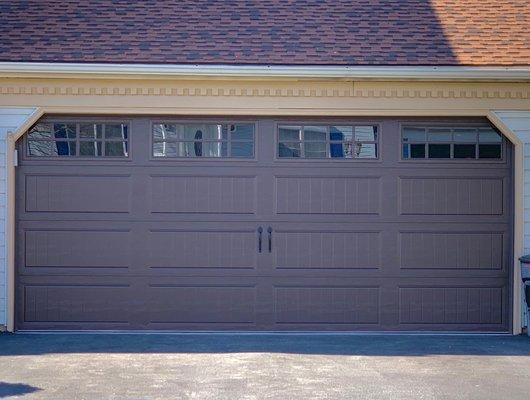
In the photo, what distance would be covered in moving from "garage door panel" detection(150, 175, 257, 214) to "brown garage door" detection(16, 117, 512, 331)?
A: 0.05 ft

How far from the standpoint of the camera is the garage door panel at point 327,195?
37.6 feet

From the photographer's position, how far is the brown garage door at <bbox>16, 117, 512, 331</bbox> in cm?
1145

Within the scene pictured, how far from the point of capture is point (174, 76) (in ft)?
36.8

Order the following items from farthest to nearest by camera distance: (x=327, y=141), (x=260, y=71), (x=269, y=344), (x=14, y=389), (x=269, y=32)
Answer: (x=269, y=32) < (x=327, y=141) < (x=260, y=71) < (x=269, y=344) < (x=14, y=389)

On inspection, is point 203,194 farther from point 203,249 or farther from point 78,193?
point 78,193

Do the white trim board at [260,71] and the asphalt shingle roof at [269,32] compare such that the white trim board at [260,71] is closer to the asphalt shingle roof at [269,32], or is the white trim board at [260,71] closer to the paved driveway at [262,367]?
the asphalt shingle roof at [269,32]

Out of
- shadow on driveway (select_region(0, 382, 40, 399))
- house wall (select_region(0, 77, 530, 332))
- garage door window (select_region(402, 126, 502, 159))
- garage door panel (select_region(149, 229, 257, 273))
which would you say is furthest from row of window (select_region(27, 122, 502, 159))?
shadow on driveway (select_region(0, 382, 40, 399))

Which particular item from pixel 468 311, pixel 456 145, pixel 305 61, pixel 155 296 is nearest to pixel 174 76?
pixel 305 61

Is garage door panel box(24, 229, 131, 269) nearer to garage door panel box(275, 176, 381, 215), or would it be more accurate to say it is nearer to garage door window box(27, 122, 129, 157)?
garage door window box(27, 122, 129, 157)

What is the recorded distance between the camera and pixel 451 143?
11617mm

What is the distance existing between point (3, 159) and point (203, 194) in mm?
2292

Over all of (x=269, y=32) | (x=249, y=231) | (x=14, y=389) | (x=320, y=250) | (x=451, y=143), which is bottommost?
(x=14, y=389)

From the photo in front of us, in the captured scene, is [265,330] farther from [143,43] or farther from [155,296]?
[143,43]

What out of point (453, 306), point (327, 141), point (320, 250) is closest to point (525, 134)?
point (453, 306)
